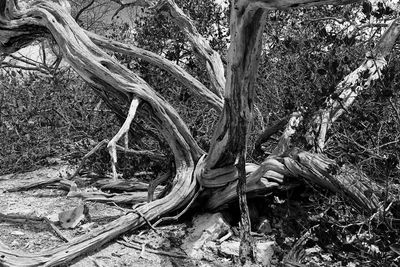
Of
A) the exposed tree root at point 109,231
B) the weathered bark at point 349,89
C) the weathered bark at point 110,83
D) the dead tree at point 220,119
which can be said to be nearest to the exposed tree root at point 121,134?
the dead tree at point 220,119

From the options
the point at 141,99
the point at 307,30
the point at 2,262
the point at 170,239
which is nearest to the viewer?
the point at 2,262

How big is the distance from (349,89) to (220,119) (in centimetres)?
91

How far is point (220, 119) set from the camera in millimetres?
3426

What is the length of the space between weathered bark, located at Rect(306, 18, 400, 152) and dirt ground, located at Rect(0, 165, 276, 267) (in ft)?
3.15

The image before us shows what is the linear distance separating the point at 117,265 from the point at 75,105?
9.04 ft

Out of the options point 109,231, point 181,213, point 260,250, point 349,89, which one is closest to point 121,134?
point 109,231

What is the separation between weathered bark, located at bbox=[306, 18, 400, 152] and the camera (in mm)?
3439

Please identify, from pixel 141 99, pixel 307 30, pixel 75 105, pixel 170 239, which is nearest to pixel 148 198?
pixel 170 239

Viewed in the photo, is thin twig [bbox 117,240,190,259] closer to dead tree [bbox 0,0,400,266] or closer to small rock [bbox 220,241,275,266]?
dead tree [bbox 0,0,400,266]

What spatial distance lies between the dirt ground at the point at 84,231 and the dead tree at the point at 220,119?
0.36ft

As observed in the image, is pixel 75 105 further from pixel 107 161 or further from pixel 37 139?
pixel 107 161

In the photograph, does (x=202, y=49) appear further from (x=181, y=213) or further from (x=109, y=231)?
(x=109, y=231)

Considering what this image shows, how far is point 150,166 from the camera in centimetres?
472

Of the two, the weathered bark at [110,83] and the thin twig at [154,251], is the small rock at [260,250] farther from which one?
the weathered bark at [110,83]
